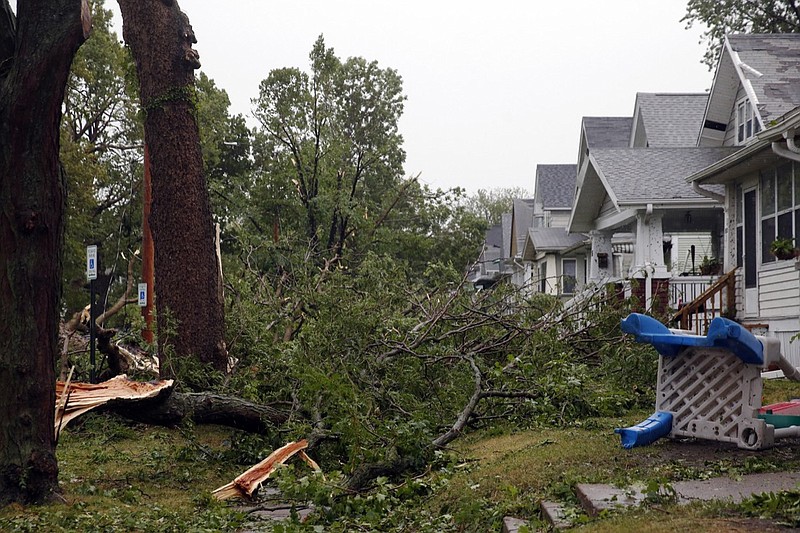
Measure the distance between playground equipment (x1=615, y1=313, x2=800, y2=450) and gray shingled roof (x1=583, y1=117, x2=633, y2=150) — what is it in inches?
903

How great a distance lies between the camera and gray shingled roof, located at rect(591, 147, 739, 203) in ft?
65.2

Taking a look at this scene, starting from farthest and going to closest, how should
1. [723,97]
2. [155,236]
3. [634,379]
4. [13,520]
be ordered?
1. [723,97]
2. [155,236]
3. [634,379]
4. [13,520]

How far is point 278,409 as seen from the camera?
32.1ft

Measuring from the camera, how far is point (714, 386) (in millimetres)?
6938

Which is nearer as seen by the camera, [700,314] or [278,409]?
[278,409]

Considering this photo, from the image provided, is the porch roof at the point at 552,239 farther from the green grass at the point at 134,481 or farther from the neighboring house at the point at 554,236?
the green grass at the point at 134,481

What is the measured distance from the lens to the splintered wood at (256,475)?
7359 mm

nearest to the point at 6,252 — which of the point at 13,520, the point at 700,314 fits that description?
the point at 13,520

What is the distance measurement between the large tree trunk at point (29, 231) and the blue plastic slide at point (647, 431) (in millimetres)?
4331

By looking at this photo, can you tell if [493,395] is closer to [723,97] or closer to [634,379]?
[634,379]

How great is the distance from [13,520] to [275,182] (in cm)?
2534

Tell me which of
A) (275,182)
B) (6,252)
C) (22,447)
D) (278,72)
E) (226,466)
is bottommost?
(226,466)

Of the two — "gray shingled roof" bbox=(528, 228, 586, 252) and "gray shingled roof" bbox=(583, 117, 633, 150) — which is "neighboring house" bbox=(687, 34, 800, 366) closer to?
"gray shingled roof" bbox=(583, 117, 633, 150)

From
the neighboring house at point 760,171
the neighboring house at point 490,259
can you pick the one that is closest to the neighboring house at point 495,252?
the neighboring house at point 490,259
